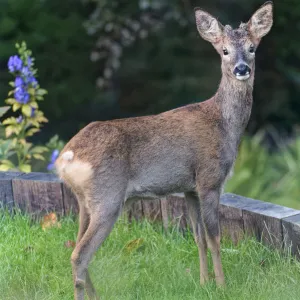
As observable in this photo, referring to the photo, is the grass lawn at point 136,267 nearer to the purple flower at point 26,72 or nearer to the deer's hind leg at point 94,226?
the deer's hind leg at point 94,226

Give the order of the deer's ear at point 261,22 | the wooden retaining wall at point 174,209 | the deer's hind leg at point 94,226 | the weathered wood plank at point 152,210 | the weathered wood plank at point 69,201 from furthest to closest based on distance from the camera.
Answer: the weathered wood plank at point 69,201, the weathered wood plank at point 152,210, the wooden retaining wall at point 174,209, the deer's ear at point 261,22, the deer's hind leg at point 94,226

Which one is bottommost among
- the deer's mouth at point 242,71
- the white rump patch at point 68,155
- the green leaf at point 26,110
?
the green leaf at point 26,110

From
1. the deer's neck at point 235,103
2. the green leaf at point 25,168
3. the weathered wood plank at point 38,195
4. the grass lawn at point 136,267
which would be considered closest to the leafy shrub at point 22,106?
the green leaf at point 25,168

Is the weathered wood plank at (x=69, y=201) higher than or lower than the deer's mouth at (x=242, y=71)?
lower

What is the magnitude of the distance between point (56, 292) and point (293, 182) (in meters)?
3.63

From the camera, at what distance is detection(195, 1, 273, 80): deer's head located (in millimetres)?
5172

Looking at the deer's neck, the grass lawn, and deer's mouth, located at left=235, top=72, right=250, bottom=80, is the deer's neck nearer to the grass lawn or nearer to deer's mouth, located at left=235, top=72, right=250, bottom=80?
deer's mouth, located at left=235, top=72, right=250, bottom=80

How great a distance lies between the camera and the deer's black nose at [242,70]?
513cm

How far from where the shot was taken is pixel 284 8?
9367mm

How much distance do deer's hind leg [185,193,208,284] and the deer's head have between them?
2.38ft

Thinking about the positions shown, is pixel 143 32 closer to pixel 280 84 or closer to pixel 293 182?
pixel 280 84

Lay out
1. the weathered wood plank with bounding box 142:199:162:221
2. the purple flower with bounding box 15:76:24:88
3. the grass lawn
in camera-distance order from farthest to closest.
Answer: the purple flower with bounding box 15:76:24:88
the weathered wood plank with bounding box 142:199:162:221
the grass lawn

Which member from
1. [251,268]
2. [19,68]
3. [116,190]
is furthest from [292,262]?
[19,68]

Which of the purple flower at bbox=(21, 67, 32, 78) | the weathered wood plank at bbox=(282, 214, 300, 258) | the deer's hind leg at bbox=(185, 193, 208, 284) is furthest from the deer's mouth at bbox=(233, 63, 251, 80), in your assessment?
the purple flower at bbox=(21, 67, 32, 78)
